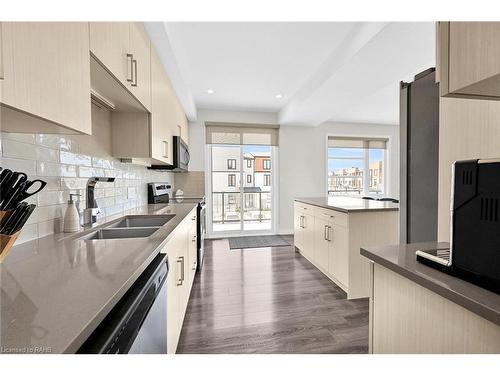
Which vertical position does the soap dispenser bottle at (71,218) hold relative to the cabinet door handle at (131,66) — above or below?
below

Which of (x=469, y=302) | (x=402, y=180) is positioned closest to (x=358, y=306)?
(x=402, y=180)

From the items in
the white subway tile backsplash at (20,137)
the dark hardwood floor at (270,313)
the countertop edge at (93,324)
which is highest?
the white subway tile backsplash at (20,137)

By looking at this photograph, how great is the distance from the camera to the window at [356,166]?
5.54 metres

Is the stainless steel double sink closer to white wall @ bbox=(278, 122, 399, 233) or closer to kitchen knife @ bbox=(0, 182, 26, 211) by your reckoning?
kitchen knife @ bbox=(0, 182, 26, 211)

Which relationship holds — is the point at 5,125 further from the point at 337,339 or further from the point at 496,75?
the point at 337,339

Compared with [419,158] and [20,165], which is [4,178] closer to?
[20,165]

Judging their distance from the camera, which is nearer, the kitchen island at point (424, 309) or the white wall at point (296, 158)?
the kitchen island at point (424, 309)

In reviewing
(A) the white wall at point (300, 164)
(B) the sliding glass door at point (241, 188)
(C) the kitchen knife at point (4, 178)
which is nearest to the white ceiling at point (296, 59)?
(A) the white wall at point (300, 164)

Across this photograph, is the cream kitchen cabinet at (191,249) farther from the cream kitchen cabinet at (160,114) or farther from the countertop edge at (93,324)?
the countertop edge at (93,324)

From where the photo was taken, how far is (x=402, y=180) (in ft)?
5.30

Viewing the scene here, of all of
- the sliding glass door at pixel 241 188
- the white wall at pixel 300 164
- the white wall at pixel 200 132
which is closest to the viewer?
the white wall at pixel 200 132

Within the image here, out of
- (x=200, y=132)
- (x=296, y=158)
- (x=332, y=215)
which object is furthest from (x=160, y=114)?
(x=296, y=158)

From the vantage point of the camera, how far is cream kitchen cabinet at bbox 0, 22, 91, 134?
24.8 inches

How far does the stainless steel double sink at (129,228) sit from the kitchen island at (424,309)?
133 centimetres
